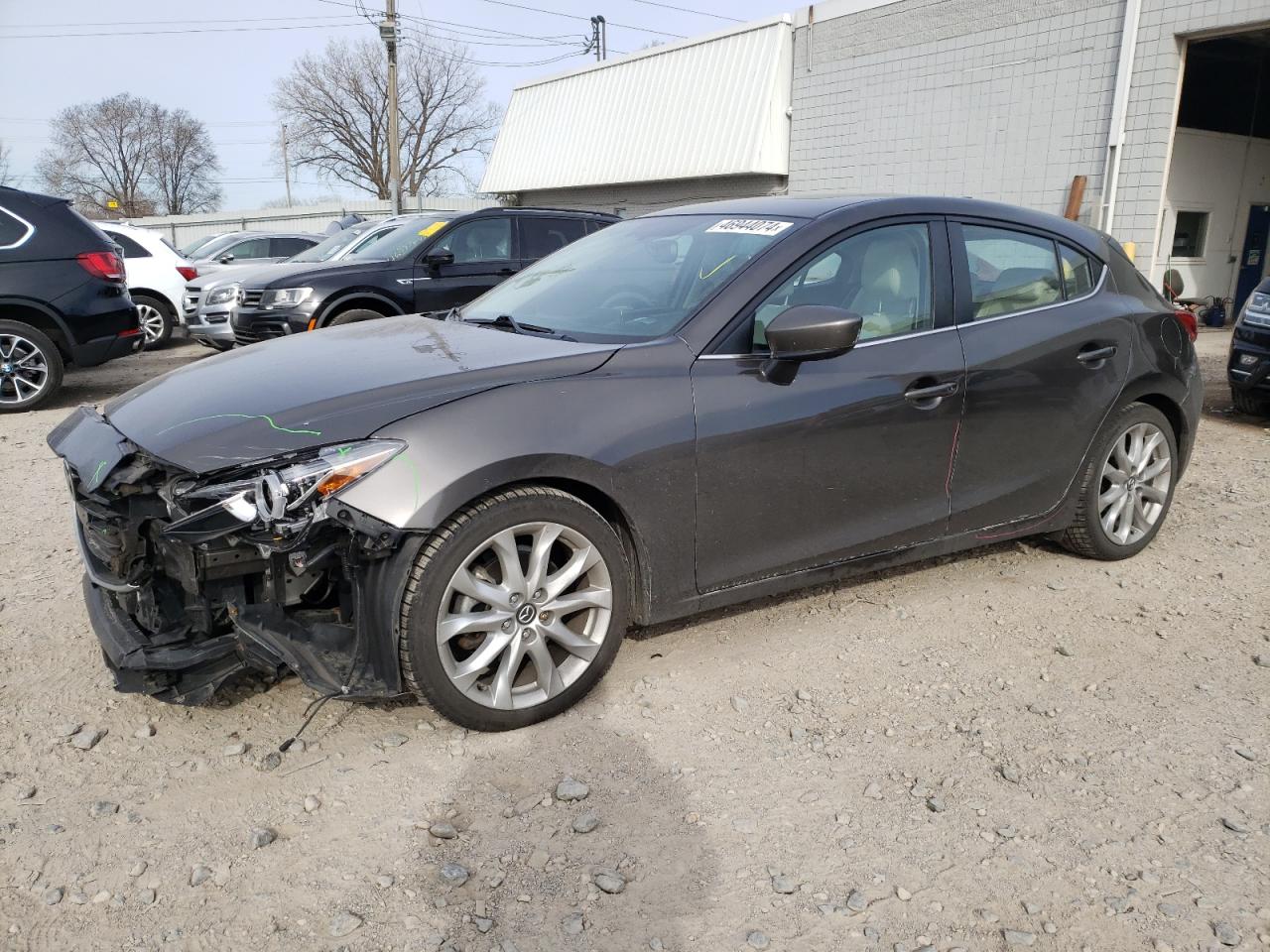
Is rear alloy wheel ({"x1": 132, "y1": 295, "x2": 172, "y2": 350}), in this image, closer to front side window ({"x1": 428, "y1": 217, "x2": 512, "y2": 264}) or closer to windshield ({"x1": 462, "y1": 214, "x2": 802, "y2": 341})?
front side window ({"x1": 428, "y1": 217, "x2": 512, "y2": 264})

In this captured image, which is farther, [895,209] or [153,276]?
[153,276]

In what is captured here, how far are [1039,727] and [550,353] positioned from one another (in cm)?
200

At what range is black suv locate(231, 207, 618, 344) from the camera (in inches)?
350

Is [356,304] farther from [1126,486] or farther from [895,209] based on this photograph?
[1126,486]

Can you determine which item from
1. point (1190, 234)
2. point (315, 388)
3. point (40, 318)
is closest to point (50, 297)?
point (40, 318)

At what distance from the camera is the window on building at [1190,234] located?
1523cm

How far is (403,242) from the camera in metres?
9.63

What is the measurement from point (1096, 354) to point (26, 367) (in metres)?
8.38

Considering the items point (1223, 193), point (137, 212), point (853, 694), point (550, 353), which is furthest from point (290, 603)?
point (137, 212)

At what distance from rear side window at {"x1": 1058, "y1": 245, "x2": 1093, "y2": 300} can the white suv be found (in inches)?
447

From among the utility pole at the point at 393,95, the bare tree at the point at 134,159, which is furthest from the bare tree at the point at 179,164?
the utility pole at the point at 393,95

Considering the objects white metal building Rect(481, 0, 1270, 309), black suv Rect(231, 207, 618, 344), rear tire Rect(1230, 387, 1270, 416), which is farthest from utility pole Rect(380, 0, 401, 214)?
rear tire Rect(1230, 387, 1270, 416)

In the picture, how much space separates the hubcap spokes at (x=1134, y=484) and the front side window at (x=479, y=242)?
266 inches

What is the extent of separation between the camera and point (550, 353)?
10.5ft
